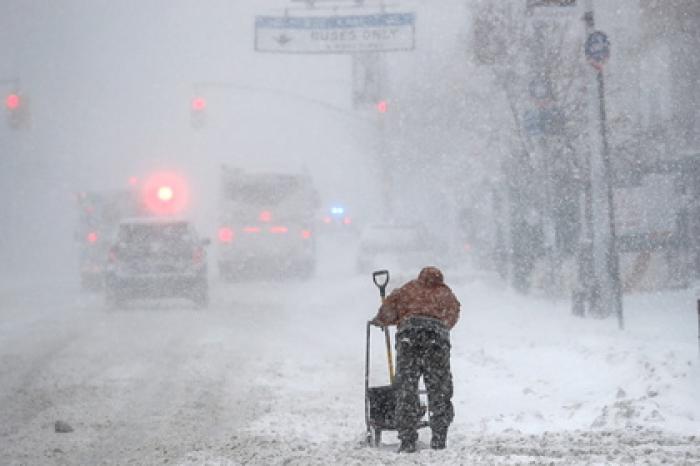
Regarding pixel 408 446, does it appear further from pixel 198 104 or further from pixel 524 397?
pixel 198 104

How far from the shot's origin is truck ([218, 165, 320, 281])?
2959 centimetres

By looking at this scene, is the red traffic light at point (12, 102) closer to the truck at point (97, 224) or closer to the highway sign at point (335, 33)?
the truck at point (97, 224)

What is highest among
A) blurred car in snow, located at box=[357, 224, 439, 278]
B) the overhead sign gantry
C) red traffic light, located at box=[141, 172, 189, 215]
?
the overhead sign gantry

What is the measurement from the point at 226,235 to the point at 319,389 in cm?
1955

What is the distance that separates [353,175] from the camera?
421 ft

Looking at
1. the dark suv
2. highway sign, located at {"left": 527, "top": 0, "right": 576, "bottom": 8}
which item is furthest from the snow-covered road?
highway sign, located at {"left": 527, "top": 0, "right": 576, "bottom": 8}

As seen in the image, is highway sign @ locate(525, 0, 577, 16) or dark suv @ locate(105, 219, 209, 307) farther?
dark suv @ locate(105, 219, 209, 307)

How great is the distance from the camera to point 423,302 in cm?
741

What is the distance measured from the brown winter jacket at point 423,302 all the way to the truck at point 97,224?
20.7 meters

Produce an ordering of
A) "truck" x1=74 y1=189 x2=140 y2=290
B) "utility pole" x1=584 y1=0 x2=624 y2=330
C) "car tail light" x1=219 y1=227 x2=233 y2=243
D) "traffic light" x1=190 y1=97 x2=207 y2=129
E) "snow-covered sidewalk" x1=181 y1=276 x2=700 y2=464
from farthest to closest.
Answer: "traffic light" x1=190 y1=97 x2=207 y2=129
"car tail light" x1=219 y1=227 x2=233 y2=243
"truck" x1=74 y1=189 x2=140 y2=290
"utility pole" x1=584 y1=0 x2=624 y2=330
"snow-covered sidewalk" x1=181 y1=276 x2=700 y2=464

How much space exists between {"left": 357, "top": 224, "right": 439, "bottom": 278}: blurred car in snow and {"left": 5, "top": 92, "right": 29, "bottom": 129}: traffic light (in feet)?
33.7

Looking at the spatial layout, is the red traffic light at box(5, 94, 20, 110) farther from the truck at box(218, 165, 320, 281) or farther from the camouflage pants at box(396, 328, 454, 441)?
the camouflage pants at box(396, 328, 454, 441)

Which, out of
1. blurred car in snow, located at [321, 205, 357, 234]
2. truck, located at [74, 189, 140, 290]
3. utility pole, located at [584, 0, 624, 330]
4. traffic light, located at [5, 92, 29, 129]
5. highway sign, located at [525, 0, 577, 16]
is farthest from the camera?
blurred car in snow, located at [321, 205, 357, 234]

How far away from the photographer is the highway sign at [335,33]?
27.3m
